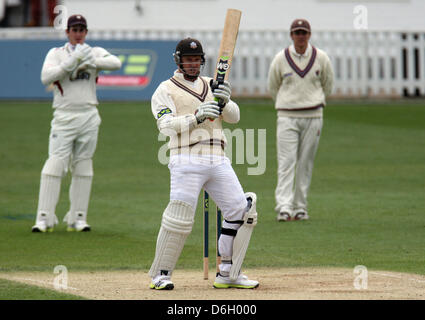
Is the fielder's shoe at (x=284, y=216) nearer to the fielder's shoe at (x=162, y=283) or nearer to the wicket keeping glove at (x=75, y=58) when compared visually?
the wicket keeping glove at (x=75, y=58)

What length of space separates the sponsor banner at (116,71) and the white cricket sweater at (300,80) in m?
10.8

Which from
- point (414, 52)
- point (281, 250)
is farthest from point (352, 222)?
point (414, 52)

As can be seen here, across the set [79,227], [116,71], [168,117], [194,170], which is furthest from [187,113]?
[116,71]

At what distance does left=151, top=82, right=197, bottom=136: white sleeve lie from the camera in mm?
7727

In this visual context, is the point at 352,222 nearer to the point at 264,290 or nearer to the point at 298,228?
the point at 298,228

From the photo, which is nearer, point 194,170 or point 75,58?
point 194,170

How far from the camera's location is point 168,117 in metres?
7.80

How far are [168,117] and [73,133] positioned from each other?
3.83 metres

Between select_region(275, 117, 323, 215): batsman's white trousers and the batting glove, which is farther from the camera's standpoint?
select_region(275, 117, 323, 215): batsman's white trousers

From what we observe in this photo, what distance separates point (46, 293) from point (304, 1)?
70.9 feet

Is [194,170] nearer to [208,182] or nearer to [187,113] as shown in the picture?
[208,182]

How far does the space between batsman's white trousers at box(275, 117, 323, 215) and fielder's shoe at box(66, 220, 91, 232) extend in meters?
2.51

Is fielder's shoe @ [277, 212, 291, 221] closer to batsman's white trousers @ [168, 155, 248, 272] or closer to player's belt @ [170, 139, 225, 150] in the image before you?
batsman's white trousers @ [168, 155, 248, 272]

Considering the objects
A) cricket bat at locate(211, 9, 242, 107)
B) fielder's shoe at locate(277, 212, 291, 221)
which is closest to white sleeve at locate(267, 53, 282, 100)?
fielder's shoe at locate(277, 212, 291, 221)
